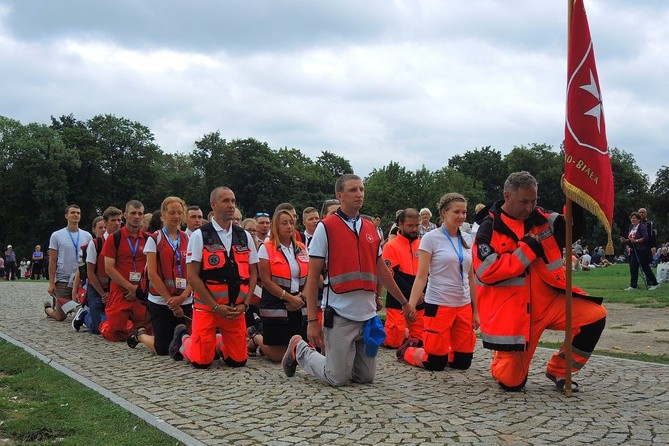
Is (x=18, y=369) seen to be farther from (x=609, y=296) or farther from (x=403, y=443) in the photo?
(x=609, y=296)

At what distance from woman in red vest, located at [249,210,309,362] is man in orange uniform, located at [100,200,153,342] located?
106 inches

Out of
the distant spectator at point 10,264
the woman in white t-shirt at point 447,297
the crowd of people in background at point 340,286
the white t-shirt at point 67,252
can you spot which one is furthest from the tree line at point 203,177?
the woman in white t-shirt at point 447,297

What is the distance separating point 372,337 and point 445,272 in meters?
1.60

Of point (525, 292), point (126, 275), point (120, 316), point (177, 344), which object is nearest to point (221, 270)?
point (177, 344)

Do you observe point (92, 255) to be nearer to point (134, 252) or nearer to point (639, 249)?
point (134, 252)

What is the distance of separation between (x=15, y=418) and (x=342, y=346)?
3.14m

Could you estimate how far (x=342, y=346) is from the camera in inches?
292

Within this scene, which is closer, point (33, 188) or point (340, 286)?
point (340, 286)

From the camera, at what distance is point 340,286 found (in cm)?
739

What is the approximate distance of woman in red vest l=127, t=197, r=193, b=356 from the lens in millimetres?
9711

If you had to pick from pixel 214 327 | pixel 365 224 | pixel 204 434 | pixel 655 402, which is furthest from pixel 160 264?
pixel 655 402

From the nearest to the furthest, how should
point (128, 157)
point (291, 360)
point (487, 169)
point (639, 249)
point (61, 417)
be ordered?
point (61, 417) < point (291, 360) < point (639, 249) < point (128, 157) < point (487, 169)

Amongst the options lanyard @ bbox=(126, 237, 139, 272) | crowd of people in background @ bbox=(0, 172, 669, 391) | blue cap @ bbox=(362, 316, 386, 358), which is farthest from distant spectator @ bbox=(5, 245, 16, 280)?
blue cap @ bbox=(362, 316, 386, 358)

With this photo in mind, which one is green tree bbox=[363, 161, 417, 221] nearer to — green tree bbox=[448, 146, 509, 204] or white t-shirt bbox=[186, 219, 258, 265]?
green tree bbox=[448, 146, 509, 204]
